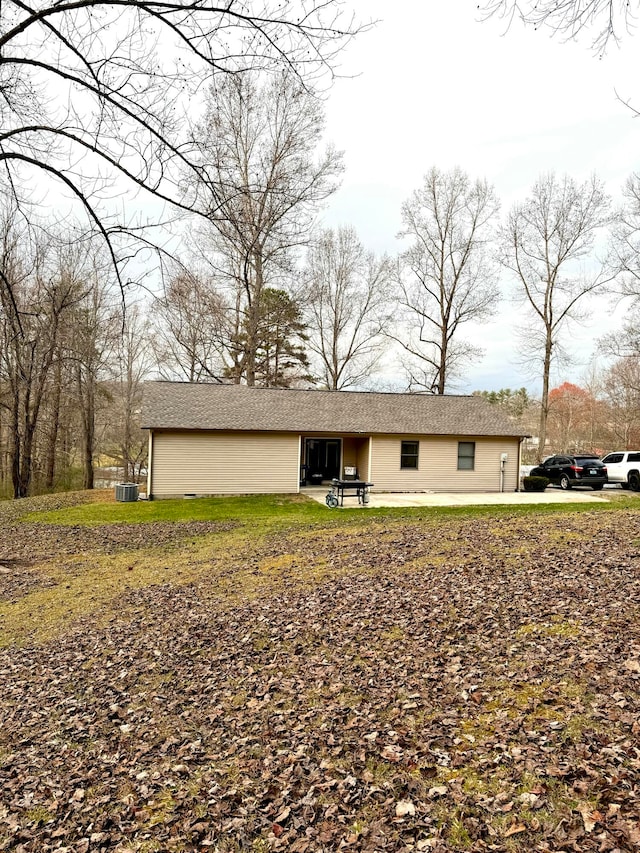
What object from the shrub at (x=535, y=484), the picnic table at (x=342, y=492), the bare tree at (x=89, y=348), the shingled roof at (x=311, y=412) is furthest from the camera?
the bare tree at (x=89, y=348)

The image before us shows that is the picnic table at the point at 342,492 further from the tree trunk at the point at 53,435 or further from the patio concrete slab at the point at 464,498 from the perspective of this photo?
the tree trunk at the point at 53,435

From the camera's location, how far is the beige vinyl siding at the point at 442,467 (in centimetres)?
1955

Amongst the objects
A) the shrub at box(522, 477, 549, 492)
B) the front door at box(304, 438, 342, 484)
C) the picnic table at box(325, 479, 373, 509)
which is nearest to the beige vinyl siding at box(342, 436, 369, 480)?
the front door at box(304, 438, 342, 484)

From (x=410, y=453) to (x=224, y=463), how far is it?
7.32m

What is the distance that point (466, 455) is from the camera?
2027 centimetres

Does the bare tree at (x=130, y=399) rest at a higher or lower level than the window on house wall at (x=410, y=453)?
higher

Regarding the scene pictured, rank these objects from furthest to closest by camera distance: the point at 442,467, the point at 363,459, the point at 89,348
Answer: the point at 89,348
the point at 363,459
the point at 442,467

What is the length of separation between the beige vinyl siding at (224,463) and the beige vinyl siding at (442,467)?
3.49m

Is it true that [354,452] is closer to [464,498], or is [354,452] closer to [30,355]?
[464,498]

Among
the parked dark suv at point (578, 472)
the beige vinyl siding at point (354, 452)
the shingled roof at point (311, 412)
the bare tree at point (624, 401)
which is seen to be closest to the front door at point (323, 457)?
the beige vinyl siding at point (354, 452)

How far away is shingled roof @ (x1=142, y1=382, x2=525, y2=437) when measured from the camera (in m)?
18.1

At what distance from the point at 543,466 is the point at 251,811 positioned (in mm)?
22269

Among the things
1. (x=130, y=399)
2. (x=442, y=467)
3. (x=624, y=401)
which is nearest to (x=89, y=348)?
(x=130, y=399)

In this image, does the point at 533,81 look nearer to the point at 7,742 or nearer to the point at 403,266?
the point at 7,742
